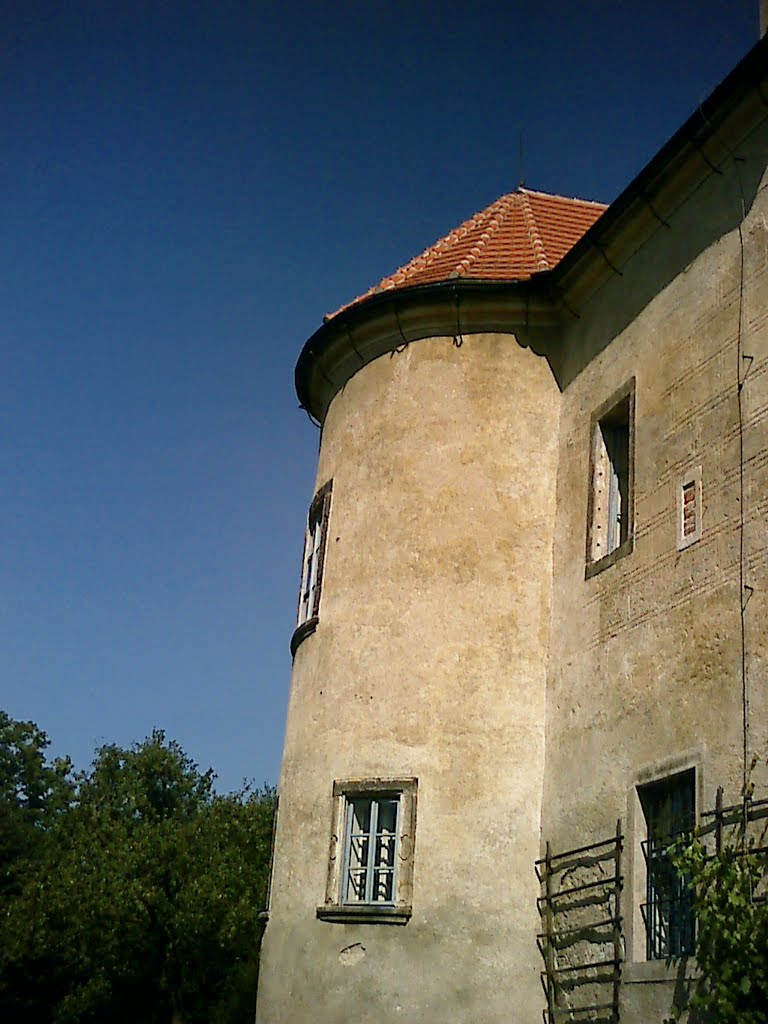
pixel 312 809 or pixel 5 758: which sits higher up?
pixel 5 758

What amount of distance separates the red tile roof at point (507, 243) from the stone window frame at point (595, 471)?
2239 millimetres

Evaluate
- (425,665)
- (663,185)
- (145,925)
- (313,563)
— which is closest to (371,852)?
(425,665)

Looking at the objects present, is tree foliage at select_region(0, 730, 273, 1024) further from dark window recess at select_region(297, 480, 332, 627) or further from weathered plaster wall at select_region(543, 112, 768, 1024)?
weathered plaster wall at select_region(543, 112, 768, 1024)

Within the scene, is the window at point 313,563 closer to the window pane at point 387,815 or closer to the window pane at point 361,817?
the window pane at point 361,817

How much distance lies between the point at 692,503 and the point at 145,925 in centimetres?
2378

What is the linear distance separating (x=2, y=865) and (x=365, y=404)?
35.6 meters

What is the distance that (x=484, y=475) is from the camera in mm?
13094

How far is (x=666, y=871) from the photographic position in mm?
9797

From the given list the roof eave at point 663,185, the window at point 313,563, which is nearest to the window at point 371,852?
the window at point 313,563

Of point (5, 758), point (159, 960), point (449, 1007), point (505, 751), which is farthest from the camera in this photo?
point (5, 758)

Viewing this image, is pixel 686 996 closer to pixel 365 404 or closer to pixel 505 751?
pixel 505 751

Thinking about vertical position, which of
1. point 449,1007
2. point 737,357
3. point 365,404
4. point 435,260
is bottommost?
point 449,1007

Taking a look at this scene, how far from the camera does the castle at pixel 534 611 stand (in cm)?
984

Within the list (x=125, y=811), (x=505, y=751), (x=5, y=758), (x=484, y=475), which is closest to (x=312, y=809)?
(x=505, y=751)
